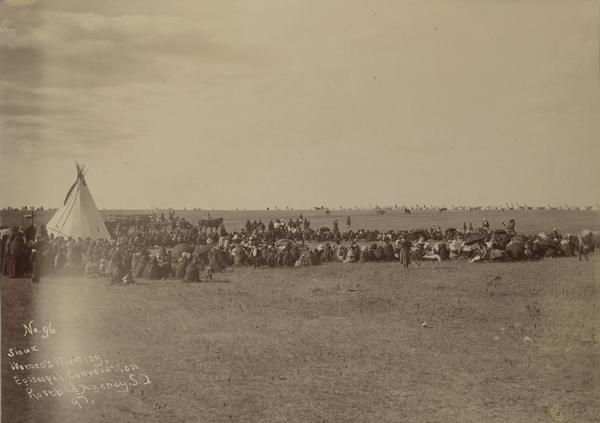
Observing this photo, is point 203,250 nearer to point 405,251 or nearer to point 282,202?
point 282,202

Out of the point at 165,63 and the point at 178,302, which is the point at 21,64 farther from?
the point at 178,302

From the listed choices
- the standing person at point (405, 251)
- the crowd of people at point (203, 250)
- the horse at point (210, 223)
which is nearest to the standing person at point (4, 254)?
the crowd of people at point (203, 250)

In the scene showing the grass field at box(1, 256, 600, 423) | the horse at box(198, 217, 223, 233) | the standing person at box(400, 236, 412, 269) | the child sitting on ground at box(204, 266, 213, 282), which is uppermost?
the horse at box(198, 217, 223, 233)

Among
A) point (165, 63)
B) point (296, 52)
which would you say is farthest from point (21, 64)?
point (296, 52)

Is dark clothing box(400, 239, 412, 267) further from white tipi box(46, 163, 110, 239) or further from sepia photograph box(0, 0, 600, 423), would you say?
white tipi box(46, 163, 110, 239)

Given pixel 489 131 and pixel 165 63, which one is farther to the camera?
pixel 489 131

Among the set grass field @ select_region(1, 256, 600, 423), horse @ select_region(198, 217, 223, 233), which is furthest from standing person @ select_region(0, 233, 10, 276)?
horse @ select_region(198, 217, 223, 233)

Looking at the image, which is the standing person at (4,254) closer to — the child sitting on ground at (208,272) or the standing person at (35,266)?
the standing person at (35,266)
